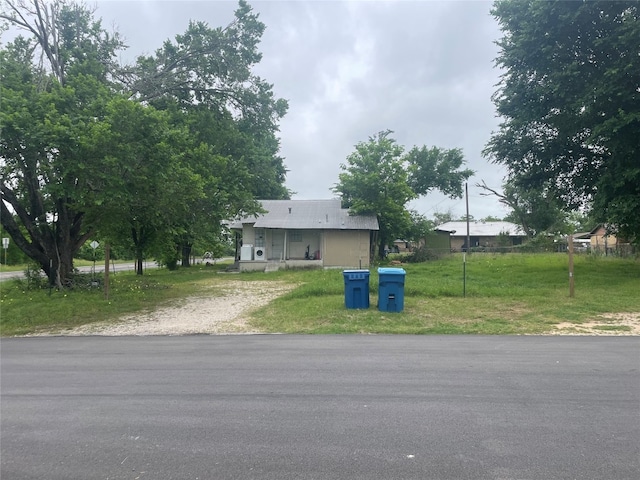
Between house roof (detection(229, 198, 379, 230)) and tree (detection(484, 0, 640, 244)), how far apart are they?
10480 millimetres

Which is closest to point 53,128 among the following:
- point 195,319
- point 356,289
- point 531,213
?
point 195,319

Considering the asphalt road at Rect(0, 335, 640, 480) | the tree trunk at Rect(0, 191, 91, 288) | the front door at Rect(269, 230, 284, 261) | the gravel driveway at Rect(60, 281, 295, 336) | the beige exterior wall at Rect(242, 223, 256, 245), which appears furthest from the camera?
the front door at Rect(269, 230, 284, 261)

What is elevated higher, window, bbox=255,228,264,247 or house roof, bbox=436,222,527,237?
house roof, bbox=436,222,527,237

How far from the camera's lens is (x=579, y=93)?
59.8 feet

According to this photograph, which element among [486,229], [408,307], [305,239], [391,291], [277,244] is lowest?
[408,307]

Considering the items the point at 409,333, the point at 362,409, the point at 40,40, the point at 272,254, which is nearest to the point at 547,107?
the point at 409,333

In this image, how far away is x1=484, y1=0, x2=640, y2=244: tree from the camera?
1695cm

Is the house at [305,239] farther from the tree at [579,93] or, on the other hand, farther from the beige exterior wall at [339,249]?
the tree at [579,93]

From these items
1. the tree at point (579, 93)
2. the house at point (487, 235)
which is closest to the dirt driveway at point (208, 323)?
the tree at point (579, 93)

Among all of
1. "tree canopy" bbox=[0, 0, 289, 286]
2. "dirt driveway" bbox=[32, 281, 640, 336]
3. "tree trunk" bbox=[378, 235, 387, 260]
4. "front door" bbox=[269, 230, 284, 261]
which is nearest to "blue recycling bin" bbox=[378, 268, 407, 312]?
"dirt driveway" bbox=[32, 281, 640, 336]

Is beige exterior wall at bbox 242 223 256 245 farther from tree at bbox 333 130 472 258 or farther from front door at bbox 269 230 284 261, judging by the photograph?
tree at bbox 333 130 472 258

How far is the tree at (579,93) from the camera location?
55.6ft

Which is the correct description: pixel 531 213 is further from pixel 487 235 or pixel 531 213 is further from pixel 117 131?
pixel 117 131

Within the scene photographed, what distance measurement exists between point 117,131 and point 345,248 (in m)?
17.3
